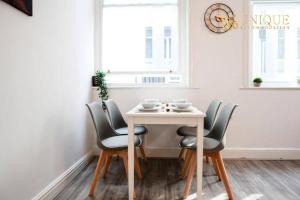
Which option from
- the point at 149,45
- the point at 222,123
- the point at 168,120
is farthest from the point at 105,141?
the point at 149,45

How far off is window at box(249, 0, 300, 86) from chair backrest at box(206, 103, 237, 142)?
137 cm

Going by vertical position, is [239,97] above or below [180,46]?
below

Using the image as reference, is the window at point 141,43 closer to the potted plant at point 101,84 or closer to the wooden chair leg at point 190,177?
the potted plant at point 101,84

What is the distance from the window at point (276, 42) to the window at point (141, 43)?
108 centimetres

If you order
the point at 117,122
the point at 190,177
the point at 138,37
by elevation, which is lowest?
the point at 190,177

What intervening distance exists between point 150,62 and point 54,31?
5.37 ft

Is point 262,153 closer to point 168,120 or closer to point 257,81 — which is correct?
point 257,81

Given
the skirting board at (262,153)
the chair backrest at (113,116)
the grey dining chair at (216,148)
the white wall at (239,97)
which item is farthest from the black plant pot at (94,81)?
the grey dining chair at (216,148)

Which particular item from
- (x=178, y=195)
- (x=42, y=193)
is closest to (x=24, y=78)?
(x=42, y=193)

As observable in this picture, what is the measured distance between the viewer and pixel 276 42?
349cm

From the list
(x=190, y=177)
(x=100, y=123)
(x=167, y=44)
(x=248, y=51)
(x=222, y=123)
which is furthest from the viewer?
(x=167, y=44)

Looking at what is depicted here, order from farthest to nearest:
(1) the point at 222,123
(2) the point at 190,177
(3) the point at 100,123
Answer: (3) the point at 100,123 < (1) the point at 222,123 < (2) the point at 190,177

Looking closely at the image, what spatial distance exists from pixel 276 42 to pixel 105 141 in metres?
2.76

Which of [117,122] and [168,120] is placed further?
[117,122]
